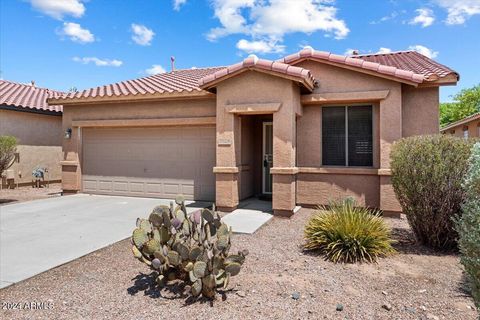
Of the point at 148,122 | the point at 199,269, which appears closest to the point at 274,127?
the point at 148,122

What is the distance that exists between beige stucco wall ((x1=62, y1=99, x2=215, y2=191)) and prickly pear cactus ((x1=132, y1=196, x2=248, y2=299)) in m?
6.67

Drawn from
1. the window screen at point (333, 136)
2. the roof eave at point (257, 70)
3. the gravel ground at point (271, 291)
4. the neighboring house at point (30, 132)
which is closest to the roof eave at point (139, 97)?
the roof eave at point (257, 70)

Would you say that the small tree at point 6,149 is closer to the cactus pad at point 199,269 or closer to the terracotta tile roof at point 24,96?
the terracotta tile roof at point 24,96

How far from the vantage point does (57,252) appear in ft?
19.2

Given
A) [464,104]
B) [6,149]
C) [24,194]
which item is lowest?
[24,194]

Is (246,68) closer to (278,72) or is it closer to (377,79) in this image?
(278,72)

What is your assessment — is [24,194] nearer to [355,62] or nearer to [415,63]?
[355,62]

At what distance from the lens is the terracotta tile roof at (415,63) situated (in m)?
8.90

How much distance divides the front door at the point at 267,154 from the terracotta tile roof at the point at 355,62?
2.56 m

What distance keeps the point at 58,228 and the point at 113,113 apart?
566 centimetres

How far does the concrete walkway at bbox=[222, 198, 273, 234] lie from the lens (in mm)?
7691

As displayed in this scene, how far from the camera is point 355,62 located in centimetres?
914

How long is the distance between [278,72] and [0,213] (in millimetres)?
9052

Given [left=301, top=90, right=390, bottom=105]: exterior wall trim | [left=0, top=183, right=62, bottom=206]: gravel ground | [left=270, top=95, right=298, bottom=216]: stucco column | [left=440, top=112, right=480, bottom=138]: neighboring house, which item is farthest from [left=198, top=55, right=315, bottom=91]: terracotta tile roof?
[left=440, top=112, right=480, bottom=138]: neighboring house
